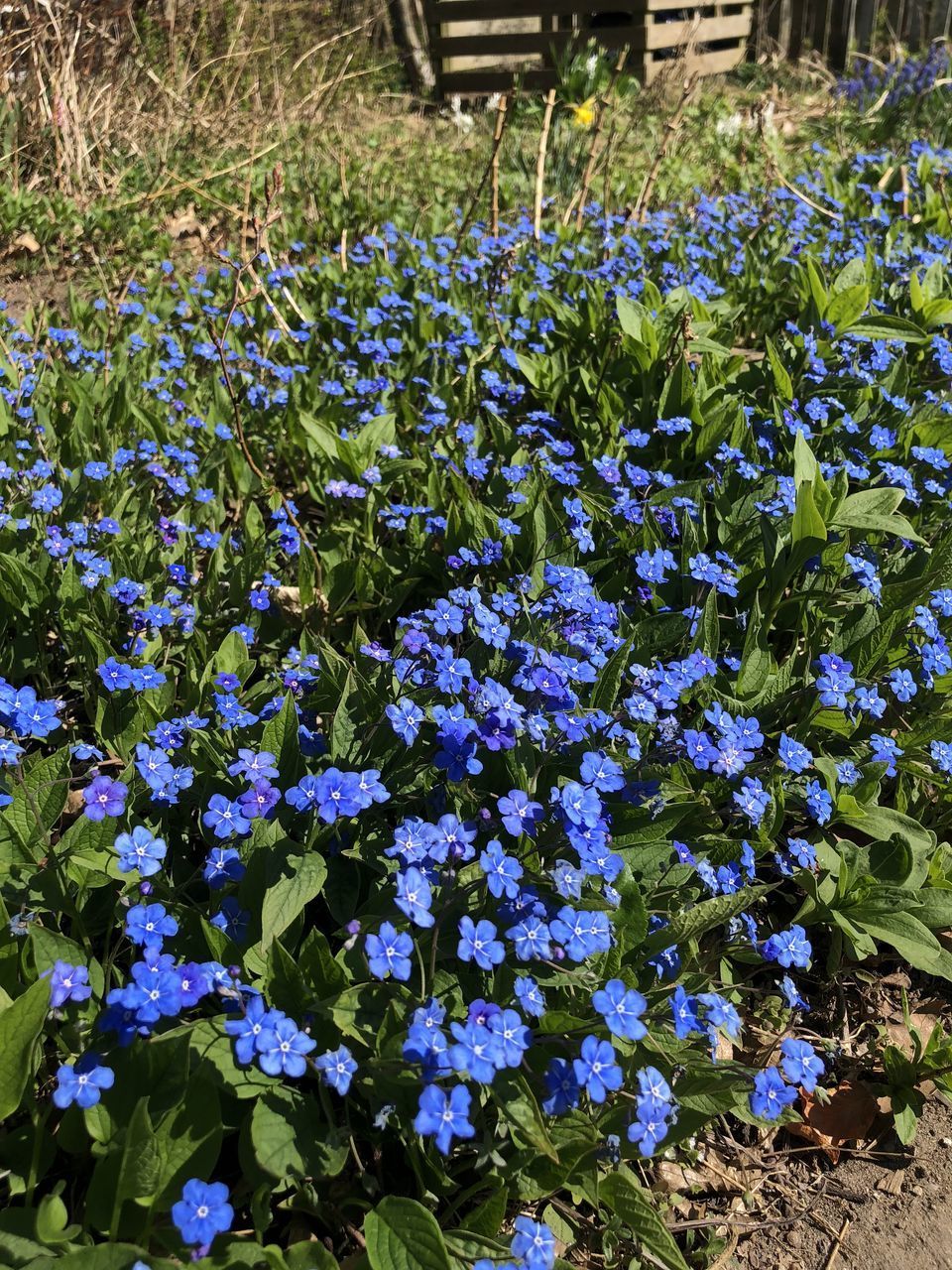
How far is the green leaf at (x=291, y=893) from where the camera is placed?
2012 millimetres

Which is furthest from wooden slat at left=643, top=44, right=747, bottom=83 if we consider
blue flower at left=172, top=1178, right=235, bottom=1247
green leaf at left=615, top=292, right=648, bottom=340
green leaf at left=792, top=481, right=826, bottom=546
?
blue flower at left=172, top=1178, right=235, bottom=1247

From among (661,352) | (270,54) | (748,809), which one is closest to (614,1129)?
(748,809)

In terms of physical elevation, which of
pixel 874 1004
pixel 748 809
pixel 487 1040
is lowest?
pixel 874 1004

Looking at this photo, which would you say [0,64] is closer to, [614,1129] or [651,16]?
[614,1129]

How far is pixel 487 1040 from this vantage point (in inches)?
66.1

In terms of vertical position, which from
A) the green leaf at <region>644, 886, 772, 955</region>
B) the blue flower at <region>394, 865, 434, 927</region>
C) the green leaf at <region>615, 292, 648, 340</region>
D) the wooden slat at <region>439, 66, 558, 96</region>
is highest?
the wooden slat at <region>439, 66, 558, 96</region>

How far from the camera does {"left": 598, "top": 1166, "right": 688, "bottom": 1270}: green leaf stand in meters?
1.85

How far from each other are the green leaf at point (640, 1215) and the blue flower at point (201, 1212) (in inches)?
29.0

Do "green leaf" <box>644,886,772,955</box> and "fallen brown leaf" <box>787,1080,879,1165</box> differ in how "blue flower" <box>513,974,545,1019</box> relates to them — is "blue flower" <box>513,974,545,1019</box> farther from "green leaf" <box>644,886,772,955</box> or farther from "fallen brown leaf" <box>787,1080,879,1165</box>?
"fallen brown leaf" <box>787,1080,879,1165</box>

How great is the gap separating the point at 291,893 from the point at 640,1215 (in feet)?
2.92

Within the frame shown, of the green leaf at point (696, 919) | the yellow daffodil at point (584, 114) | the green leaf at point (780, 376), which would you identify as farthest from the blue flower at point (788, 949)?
the yellow daffodil at point (584, 114)

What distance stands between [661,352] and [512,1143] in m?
3.09

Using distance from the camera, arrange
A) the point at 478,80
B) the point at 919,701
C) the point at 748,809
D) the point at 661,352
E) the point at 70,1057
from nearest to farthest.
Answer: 1. the point at 70,1057
2. the point at 748,809
3. the point at 919,701
4. the point at 661,352
5. the point at 478,80

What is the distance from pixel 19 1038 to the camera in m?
1.76
